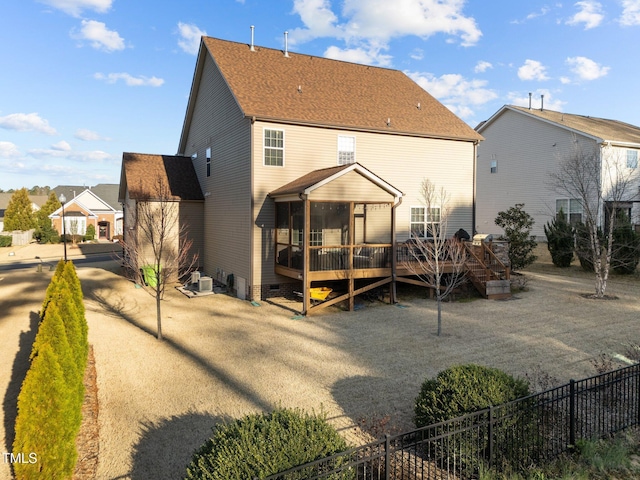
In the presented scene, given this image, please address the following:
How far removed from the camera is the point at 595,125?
2988cm

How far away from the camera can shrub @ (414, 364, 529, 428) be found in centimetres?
557

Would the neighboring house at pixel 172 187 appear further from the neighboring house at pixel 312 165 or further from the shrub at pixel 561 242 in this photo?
the shrub at pixel 561 242

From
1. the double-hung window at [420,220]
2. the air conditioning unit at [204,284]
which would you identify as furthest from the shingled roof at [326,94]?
the air conditioning unit at [204,284]

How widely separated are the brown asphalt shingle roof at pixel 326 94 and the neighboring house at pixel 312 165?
0.06 meters

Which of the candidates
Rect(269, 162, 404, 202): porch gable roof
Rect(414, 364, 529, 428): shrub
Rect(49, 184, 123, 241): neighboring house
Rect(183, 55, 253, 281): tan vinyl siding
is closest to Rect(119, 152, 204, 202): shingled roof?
Rect(183, 55, 253, 281): tan vinyl siding

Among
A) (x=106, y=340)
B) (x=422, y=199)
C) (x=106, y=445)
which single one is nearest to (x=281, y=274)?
(x=106, y=340)

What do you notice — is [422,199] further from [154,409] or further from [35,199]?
[35,199]

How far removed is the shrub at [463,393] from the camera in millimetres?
5574

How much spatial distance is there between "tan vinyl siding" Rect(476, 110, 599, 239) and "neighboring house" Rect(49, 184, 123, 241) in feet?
132

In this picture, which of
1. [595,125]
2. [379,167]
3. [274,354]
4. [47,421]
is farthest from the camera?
[595,125]

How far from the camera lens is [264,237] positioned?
15.7 m

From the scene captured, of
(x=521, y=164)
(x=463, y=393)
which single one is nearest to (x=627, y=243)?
(x=521, y=164)

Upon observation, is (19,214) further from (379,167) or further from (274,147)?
(379,167)

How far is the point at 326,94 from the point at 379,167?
4.03 m
